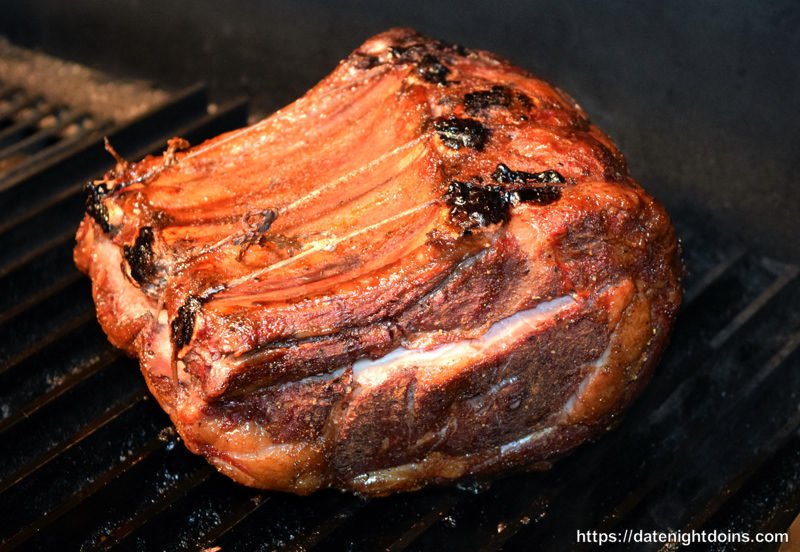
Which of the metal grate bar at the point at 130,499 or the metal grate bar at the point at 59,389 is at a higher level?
the metal grate bar at the point at 59,389

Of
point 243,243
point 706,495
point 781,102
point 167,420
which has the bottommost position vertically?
point 706,495

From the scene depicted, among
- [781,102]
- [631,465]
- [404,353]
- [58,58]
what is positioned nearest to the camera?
[404,353]

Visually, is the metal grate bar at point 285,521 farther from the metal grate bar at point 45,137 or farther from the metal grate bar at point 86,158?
the metal grate bar at point 45,137

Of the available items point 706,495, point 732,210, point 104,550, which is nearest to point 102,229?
point 104,550

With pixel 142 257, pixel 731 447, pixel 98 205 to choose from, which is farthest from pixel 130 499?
pixel 731 447

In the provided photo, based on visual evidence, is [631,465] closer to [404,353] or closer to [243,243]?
[404,353]

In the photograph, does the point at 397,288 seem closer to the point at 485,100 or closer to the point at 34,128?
the point at 485,100

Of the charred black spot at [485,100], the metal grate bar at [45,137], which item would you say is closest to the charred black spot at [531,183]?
the charred black spot at [485,100]
